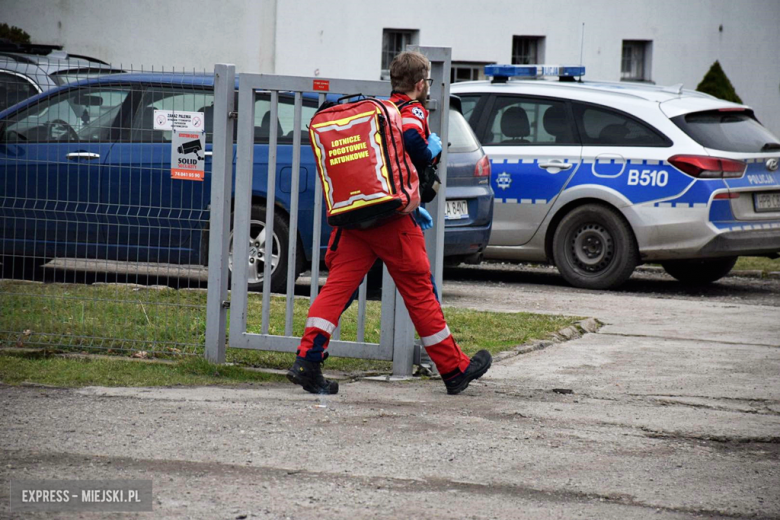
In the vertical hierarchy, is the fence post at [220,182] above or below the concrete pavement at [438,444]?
above

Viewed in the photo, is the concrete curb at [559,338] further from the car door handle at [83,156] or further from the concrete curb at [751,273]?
the concrete curb at [751,273]

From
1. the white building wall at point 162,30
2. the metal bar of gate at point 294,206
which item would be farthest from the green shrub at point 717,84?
the metal bar of gate at point 294,206

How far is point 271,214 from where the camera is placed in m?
5.93

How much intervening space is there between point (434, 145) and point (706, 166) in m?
4.92

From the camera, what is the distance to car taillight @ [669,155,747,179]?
9602 millimetres

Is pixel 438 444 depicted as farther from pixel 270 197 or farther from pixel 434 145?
pixel 270 197

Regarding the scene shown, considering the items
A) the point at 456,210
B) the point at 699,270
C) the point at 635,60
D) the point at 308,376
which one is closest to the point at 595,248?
the point at 699,270

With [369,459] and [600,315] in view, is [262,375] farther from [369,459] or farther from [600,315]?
[600,315]

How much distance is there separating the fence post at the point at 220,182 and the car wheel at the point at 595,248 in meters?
5.04

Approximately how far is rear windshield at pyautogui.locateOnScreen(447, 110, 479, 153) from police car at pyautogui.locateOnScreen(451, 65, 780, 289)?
3.24 feet

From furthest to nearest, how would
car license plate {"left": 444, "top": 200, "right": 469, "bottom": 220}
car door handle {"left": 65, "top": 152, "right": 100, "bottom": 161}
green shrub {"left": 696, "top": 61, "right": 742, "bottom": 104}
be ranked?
green shrub {"left": 696, "top": 61, "right": 742, "bottom": 104}
car license plate {"left": 444, "top": 200, "right": 469, "bottom": 220}
car door handle {"left": 65, "top": 152, "right": 100, "bottom": 161}

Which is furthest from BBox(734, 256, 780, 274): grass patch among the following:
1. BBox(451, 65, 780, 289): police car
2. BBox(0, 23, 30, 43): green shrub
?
BBox(0, 23, 30, 43): green shrub

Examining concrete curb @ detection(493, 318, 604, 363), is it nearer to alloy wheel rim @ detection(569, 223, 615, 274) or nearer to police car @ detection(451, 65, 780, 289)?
police car @ detection(451, 65, 780, 289)

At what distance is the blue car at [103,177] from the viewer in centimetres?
612
